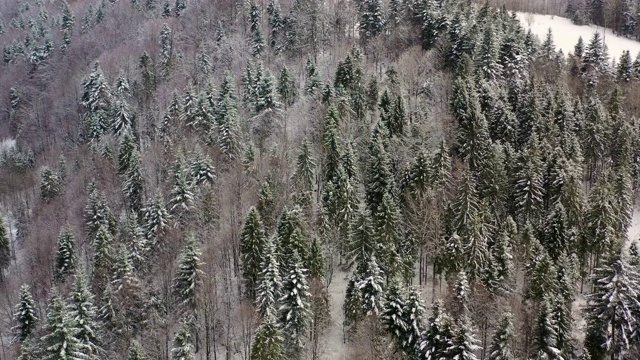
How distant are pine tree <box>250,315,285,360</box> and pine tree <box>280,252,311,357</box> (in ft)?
15.0

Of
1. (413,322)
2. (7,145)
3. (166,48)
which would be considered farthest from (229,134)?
(7,145)

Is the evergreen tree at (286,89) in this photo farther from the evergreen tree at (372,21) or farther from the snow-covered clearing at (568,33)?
the snow-covered clearing at (568,33)

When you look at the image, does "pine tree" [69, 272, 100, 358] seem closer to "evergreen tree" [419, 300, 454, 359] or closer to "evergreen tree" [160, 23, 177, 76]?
"evergreen tree" [419, 300, 454, 359]

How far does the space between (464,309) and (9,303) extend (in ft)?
169

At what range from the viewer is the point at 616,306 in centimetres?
4172

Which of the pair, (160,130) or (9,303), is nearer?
(9,303)

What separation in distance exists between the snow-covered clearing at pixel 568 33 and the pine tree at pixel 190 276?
251ft

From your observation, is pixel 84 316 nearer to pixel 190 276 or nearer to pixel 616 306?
pixel 190 276

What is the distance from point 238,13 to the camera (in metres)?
110

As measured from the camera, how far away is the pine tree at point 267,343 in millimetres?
43562

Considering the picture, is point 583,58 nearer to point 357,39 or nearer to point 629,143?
point 629,143

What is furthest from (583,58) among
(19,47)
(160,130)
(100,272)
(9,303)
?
(19,47)

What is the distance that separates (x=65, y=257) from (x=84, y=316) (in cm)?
1932

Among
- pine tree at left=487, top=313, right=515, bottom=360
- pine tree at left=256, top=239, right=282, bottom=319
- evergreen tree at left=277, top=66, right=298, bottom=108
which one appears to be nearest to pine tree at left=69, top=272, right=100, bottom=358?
pine tree at left=256, top=239, right=282, bottom=319
